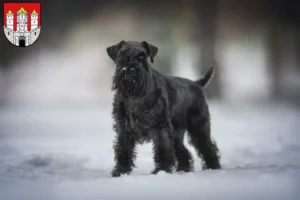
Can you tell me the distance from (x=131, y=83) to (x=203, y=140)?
4.10 feet

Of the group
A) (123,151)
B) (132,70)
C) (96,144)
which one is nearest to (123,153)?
(123,151)

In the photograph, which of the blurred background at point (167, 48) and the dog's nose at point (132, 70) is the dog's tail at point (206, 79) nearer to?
the blurred background at point (167, 48)

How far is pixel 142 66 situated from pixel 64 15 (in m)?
1.42

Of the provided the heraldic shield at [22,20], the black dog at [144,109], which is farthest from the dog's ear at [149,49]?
the heraldic shield at [22,20]

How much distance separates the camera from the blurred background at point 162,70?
4.85m

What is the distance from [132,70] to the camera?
13.4 ft

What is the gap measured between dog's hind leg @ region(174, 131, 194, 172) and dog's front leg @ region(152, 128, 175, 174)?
0.38 m

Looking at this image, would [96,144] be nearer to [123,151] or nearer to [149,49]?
[123,151]

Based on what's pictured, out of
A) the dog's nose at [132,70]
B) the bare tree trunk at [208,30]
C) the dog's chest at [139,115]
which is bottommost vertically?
the dog's chest at [139,115]

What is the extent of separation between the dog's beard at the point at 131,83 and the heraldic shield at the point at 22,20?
1378mm

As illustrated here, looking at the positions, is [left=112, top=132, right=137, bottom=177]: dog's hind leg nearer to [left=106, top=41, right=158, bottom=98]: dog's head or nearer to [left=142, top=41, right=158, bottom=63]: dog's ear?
[left=106, top=41, right=158, bottom=98]: dog's head

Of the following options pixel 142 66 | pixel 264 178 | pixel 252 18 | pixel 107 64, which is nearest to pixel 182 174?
pixel 264 178

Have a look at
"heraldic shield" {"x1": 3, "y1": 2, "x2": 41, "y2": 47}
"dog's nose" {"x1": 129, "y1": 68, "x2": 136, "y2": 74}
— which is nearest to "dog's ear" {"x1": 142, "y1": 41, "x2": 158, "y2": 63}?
"dog's nose" {"x1": 129, "y1": 68, "x2": 136, "y2": 74}

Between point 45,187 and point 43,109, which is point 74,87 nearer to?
point 43,109
